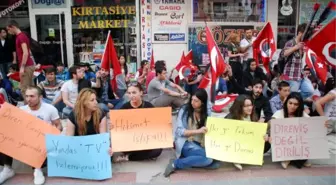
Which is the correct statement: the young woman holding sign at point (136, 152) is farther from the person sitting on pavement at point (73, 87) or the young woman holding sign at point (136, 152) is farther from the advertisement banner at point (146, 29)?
the advertisement banner at point (146, 29)

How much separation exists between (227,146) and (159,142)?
0.86 metres

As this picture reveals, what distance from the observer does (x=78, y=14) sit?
10.3 m

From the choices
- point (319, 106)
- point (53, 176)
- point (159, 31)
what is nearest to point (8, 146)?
point (53, 176)

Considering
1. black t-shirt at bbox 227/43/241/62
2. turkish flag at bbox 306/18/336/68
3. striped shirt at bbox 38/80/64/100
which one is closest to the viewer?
turkish flag at bbox 306/18/336/68

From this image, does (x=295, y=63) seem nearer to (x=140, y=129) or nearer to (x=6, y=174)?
(x=140, y=129)

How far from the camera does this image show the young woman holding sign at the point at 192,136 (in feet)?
14.1

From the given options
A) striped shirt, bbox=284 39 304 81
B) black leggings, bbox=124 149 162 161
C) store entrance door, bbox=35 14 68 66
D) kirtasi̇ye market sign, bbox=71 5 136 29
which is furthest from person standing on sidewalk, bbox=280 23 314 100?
→ store entrance door, bbox=35 14 68 66

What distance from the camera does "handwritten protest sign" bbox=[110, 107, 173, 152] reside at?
4484 mm

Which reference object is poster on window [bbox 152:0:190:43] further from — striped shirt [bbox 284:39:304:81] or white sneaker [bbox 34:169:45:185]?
white sneaker [bbox 34:169:45:185]

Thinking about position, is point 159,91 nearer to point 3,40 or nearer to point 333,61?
point 333,61

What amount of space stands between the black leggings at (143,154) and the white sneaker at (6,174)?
141 cm

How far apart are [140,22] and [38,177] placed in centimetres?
688

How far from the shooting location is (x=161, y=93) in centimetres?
716

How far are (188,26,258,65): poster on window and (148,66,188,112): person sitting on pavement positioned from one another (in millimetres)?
3339
